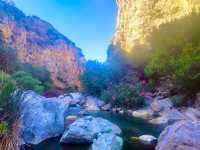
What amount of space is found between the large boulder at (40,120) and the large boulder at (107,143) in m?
2.06

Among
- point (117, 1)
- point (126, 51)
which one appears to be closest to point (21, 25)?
point (117, 1)

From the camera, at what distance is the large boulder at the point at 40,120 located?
9.23 m

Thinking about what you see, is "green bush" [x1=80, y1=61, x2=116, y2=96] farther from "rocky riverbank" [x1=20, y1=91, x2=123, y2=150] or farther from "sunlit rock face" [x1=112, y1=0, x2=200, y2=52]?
"rocky riverbank" [x1=20, y1=91, x2=123, y2=150]

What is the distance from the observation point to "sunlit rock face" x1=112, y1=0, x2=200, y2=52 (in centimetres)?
2833

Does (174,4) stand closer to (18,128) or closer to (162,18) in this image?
(162,18)

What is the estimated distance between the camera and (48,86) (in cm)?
3175

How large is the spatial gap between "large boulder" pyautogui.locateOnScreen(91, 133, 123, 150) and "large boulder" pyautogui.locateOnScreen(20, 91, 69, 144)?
2.06 metres

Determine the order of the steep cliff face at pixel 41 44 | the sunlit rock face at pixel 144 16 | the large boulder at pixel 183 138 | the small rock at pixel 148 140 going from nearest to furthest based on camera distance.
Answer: the large boulder at pixel 183 138
the small rock at pixel 148 140
the sunlit rock face at pixel 144 16
the steep cliff face at pixel 41 44

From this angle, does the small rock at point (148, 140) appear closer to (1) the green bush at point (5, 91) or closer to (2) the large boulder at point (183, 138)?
(2) the large boulder at point (183, 138)

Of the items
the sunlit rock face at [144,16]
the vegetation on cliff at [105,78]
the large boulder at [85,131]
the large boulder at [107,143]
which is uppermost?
the sunlit rock face at [144,16]

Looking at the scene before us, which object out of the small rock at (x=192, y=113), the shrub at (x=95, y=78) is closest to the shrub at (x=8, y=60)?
the small rock at (x=192, y=113)

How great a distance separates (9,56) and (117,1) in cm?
3389

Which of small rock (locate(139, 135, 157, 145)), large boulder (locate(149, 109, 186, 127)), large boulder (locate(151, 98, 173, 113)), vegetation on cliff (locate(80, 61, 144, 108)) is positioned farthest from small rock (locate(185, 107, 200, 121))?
vegetation on cliff (locate(80, 61, 144, 108))

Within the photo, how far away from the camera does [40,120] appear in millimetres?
9773
